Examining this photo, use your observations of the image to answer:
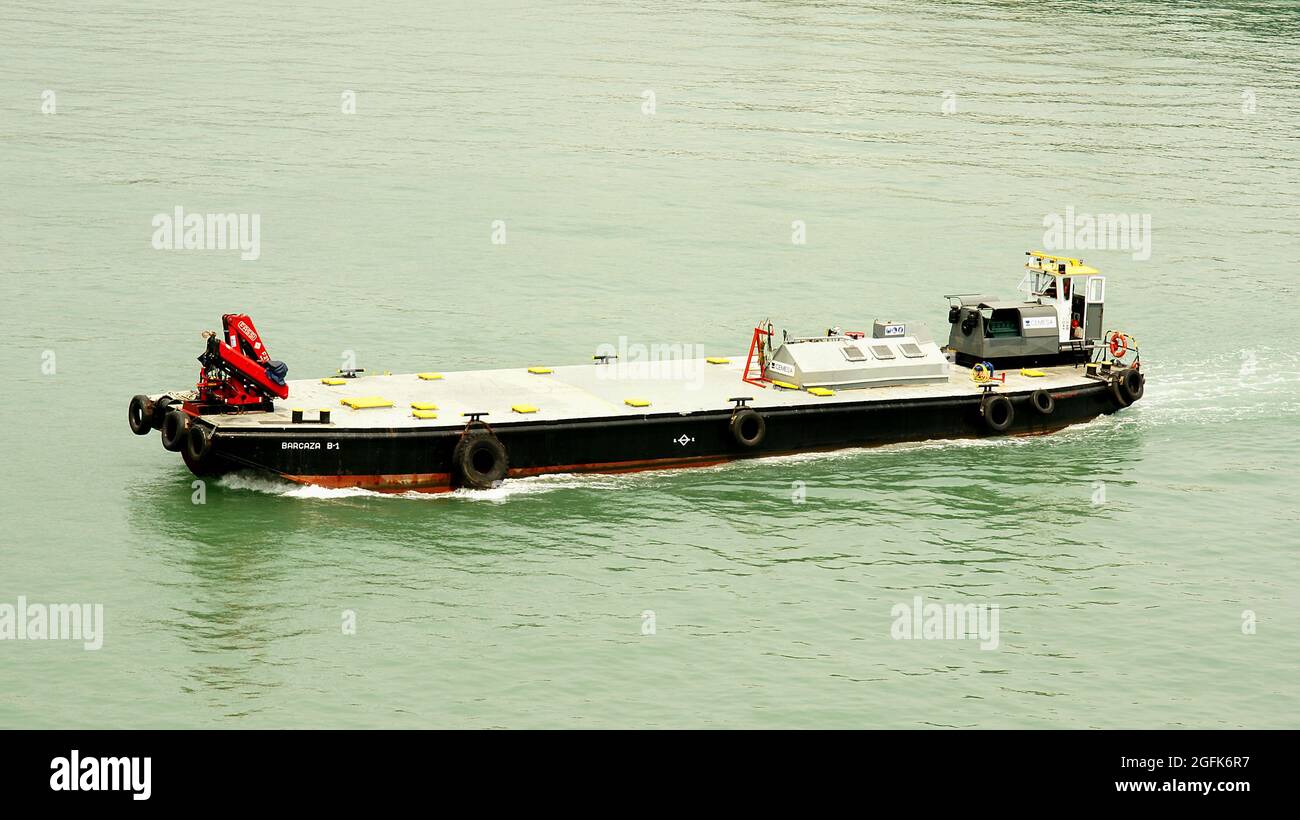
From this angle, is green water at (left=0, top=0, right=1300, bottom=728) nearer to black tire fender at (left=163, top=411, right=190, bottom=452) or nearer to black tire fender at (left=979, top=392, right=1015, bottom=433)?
black tire fender at (left=979, top=392, right=1015, bottom=433)

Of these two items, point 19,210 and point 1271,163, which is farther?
point 1271,163

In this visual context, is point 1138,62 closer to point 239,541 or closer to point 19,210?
point 19,210

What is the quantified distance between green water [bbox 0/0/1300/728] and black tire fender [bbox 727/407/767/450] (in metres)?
0.89

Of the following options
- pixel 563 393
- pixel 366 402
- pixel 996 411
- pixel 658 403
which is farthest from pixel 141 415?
pixel 996 411

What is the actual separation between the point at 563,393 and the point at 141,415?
402 inches

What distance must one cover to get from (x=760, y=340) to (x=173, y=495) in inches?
620

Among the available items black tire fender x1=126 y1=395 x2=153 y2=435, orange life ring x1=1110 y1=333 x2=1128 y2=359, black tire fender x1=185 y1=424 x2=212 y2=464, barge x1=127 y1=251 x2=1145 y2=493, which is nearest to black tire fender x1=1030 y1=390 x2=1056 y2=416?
barge x1=127 y1=251 x2=1145 y2=493

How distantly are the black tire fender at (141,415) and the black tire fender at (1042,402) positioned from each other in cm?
2274

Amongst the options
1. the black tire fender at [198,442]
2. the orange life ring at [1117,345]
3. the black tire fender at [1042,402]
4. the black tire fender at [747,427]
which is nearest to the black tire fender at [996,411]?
the black tire fender at [1042,402]

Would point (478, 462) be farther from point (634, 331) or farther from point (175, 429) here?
point (634, 331)

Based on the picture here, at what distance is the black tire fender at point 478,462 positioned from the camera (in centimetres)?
4072

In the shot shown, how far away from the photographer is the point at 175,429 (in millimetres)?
40375

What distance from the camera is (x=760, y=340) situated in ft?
155

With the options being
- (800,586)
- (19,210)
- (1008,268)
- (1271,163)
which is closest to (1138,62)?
(1271,163)
